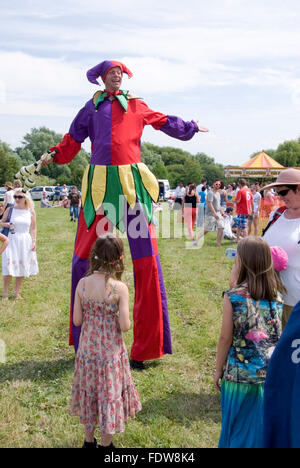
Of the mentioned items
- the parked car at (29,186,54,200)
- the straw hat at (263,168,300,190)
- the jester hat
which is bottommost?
the straw hat at (263,168,300,190)

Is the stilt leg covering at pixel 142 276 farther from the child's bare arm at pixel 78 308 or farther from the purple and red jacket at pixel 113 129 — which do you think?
the child's bare arm at pixel 78 308

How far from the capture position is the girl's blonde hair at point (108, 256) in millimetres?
2787

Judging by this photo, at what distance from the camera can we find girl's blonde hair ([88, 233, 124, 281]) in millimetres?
2787

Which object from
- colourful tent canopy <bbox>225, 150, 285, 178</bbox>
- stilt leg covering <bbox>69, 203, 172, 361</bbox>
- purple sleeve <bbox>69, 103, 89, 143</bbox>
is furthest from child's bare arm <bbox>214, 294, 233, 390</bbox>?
colourful tent canopy <bbox>225, 150, 285, 178</bbox>

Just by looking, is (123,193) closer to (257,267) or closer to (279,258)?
(279,258)

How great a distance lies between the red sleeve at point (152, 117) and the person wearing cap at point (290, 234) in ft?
5.12

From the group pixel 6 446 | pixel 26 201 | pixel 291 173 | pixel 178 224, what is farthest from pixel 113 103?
pixel 178 224

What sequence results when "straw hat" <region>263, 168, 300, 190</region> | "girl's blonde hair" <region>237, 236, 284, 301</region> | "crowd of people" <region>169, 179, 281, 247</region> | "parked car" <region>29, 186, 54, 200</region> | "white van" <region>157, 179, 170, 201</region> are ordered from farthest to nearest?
"white van" <region>157, 179, 170, 201</region> → "parked car" <region>29, 186, 54, 200</region> → "crowd of people" <region>169, 179, 281, 247</region> → "straw hat" <region>263, 168, 300, 190</region> → "girl's blonde hair" <region>237, 236, 284, 301</region>

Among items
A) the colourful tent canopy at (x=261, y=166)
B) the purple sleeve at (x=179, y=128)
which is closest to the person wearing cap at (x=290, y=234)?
the purple sleeve at (x=179, y=128)

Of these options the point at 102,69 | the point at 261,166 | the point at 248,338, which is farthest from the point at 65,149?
the point at 261,166

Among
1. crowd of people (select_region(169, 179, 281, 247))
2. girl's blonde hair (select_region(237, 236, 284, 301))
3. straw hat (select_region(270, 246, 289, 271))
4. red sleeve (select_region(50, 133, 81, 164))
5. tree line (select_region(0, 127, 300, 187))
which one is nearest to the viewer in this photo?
girl's blonde hair (select_region(237, 236, 284, 301))

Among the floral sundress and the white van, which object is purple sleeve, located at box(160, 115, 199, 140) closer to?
the floral sundress

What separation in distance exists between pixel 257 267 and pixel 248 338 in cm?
41

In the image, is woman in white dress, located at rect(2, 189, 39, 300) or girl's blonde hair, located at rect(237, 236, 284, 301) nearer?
girl's blonde hair, located at rect(237, 236, 284, 301)
